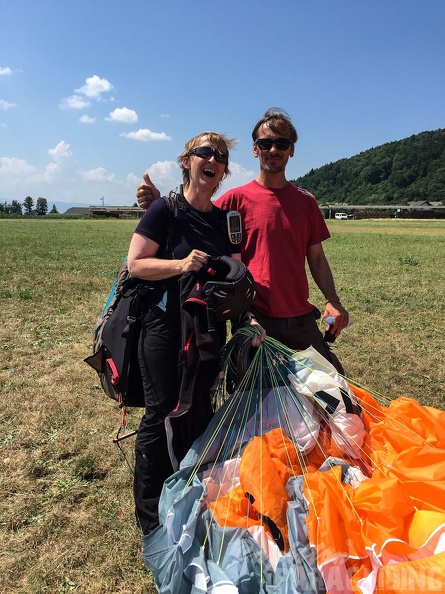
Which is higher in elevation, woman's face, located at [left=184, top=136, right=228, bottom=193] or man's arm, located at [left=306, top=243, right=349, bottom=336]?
woman's face, located at [left=184, top=136, right=228, bottom=193]

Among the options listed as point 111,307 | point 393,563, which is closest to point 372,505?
point 393,563

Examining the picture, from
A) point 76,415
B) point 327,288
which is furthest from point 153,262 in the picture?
point 76,415

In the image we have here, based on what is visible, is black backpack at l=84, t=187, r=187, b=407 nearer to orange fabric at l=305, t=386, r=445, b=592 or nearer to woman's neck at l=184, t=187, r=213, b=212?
woman's neck at l=184, t=187, r=213, b=212

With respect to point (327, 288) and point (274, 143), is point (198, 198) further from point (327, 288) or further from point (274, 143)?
point (327, 288)

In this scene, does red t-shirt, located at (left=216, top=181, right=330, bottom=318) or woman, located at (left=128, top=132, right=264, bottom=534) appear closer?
woman, located at (left=128, top=132, right=264, bottom=534)

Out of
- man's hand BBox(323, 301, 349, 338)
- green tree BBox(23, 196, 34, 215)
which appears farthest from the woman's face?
green tree BBox(23, 196, 34, 215)

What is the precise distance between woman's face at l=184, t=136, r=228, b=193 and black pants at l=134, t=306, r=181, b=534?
0.68m

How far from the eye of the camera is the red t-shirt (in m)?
2.46

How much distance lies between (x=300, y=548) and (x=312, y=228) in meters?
1.78

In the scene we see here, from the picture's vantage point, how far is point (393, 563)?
1365 mm

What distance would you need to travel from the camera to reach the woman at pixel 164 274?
2066 millimetres

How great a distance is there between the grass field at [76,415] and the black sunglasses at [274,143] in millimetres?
1791

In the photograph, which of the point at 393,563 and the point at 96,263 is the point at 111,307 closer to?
the point at 393,563

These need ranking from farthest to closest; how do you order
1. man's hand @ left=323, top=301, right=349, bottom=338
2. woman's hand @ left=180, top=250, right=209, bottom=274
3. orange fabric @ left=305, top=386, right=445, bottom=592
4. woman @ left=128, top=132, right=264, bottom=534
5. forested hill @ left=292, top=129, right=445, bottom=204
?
forested hill @ left=292, top=129, right=445, bottom=204 → man's hand @ left=323, top=301, right=349, bottom=338 → woman @ left=128, top=132, right=264, bottom=534 → woman's hand @ left=180, top=250, right=209, bottom=274 → orange fabric @ left=305, top=386, right=445, bottom=592
